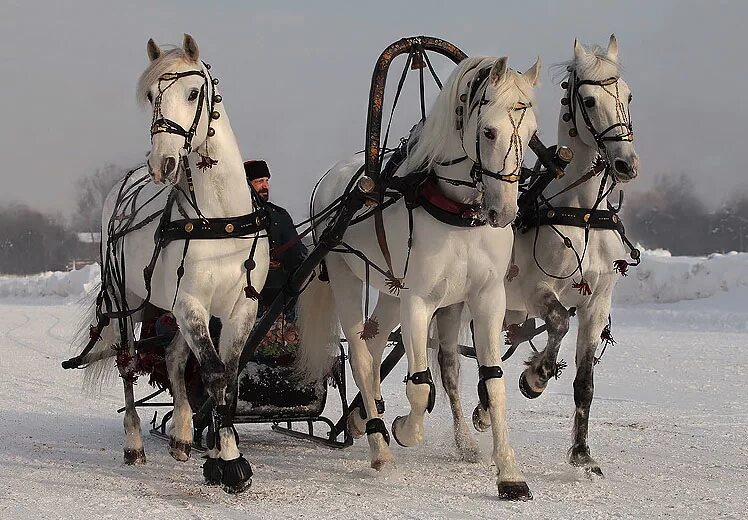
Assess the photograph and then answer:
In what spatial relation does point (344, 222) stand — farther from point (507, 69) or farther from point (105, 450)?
point (105, 450)

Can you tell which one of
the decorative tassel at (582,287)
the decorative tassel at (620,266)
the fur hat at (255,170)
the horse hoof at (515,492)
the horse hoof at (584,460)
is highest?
the fur hat at (255,170)

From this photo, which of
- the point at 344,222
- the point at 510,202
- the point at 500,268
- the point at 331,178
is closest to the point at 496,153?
the point at 510,202

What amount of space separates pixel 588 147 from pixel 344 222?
1553 mm

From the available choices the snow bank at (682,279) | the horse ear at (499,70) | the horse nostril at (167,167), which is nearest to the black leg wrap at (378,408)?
the horse nostril at (167,167)

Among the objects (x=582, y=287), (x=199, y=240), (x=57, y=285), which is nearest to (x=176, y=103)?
(x=199, y=240)

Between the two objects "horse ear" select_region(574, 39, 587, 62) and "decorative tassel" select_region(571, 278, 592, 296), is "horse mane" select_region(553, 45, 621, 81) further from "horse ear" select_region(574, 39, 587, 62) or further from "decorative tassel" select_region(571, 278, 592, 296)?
"decorative tassel" select_region(571, 278, 592, 296)

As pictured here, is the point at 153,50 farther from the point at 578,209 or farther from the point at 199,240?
the point at 578,209

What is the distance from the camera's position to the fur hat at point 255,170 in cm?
662

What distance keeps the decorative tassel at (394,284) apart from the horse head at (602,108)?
1.33 meters

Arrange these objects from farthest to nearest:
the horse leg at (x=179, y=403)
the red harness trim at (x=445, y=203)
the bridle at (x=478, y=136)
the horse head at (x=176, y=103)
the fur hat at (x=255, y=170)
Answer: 1. the fur hat at (x=255, y=170)
2. the horse leg at (x=179, y=403)
3. the red harness trim at (x=445, y=203)
4. the horse head at (x=176, y=103)
5. the bridle at (x=478, y=136)

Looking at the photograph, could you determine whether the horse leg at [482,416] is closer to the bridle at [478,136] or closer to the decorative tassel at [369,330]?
the decorative tassel at [369,330]

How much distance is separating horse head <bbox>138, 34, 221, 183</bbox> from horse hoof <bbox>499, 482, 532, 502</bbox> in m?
2.36

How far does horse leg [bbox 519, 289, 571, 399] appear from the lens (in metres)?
5.52

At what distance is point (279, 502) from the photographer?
487 cm
